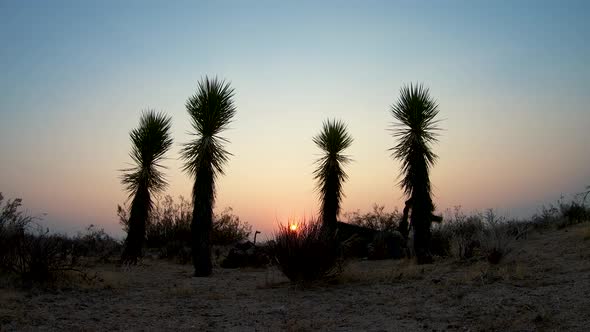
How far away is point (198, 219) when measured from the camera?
14711 millimetres

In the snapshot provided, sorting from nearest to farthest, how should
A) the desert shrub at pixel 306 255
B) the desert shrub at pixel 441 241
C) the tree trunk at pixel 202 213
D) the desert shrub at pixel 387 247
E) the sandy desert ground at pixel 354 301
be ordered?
the sandy desert ground at pixel 354 301
the desert shrub at pixel 306 255
the tree trunk at pixel 202 213
the desert shrub at pixel 441 241
the desert shrub at pixel 387 247

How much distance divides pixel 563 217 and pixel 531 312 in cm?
1298

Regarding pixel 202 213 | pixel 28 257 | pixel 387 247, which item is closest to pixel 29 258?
pixel 28 257

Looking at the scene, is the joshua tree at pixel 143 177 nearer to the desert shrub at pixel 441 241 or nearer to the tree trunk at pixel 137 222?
the tree trunk at pixel 137 222

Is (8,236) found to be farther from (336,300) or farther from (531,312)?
(531,312)

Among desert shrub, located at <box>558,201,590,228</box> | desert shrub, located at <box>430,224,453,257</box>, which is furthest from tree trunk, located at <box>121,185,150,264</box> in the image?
desert shrub, located at <box>558,201,590,228</box>

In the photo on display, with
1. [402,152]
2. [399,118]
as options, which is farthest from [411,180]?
[399,118]

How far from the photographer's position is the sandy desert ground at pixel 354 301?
7.27m

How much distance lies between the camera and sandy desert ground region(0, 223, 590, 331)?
7.27 meters

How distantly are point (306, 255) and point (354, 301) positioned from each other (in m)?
2.13

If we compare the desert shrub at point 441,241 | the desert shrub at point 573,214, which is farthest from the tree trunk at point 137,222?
the desert shrub at point 573,214

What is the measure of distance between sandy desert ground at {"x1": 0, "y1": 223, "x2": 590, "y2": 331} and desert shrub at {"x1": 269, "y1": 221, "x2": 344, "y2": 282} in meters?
0.29

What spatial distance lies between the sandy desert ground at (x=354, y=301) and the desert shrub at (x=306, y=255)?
0.96 feet

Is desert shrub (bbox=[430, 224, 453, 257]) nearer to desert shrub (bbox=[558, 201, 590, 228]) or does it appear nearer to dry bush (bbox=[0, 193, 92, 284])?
desert shrub (bbox=[558, 201, 590, 228])
